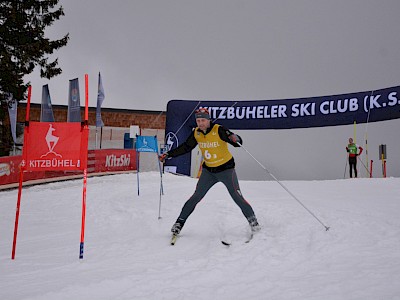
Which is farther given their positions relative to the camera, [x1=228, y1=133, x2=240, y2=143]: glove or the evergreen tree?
the evergreen tree

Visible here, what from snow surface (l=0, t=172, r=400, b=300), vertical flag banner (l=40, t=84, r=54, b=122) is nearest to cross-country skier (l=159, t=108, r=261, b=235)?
snow surface (l=0, t=172, r=400, b=300)

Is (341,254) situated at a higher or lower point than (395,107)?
lower

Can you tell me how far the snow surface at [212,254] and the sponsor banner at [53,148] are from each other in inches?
46.2

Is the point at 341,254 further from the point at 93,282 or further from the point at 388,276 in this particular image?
the point at 93,282

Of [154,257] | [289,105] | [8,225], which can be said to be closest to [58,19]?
[289,105]

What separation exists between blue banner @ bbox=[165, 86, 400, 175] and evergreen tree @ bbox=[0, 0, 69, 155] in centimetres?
812

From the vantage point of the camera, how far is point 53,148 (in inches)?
172

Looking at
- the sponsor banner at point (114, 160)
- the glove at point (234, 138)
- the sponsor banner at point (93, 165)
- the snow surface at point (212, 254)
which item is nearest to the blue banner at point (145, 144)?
the snow surface at point (212, 254)

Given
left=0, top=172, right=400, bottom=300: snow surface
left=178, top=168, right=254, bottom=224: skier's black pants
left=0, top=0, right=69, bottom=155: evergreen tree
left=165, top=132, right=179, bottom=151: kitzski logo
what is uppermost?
left=0, top=0, right=69, bottom=155: evergreen tree

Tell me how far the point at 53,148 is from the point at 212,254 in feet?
7.76

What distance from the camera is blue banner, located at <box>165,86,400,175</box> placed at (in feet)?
42.5

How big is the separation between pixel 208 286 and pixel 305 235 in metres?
2.00

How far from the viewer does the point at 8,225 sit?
7000mm

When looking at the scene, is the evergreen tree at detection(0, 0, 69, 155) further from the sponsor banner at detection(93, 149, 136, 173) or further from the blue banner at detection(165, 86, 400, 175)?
the blue banner at detection(165, 86, 400, 175)
